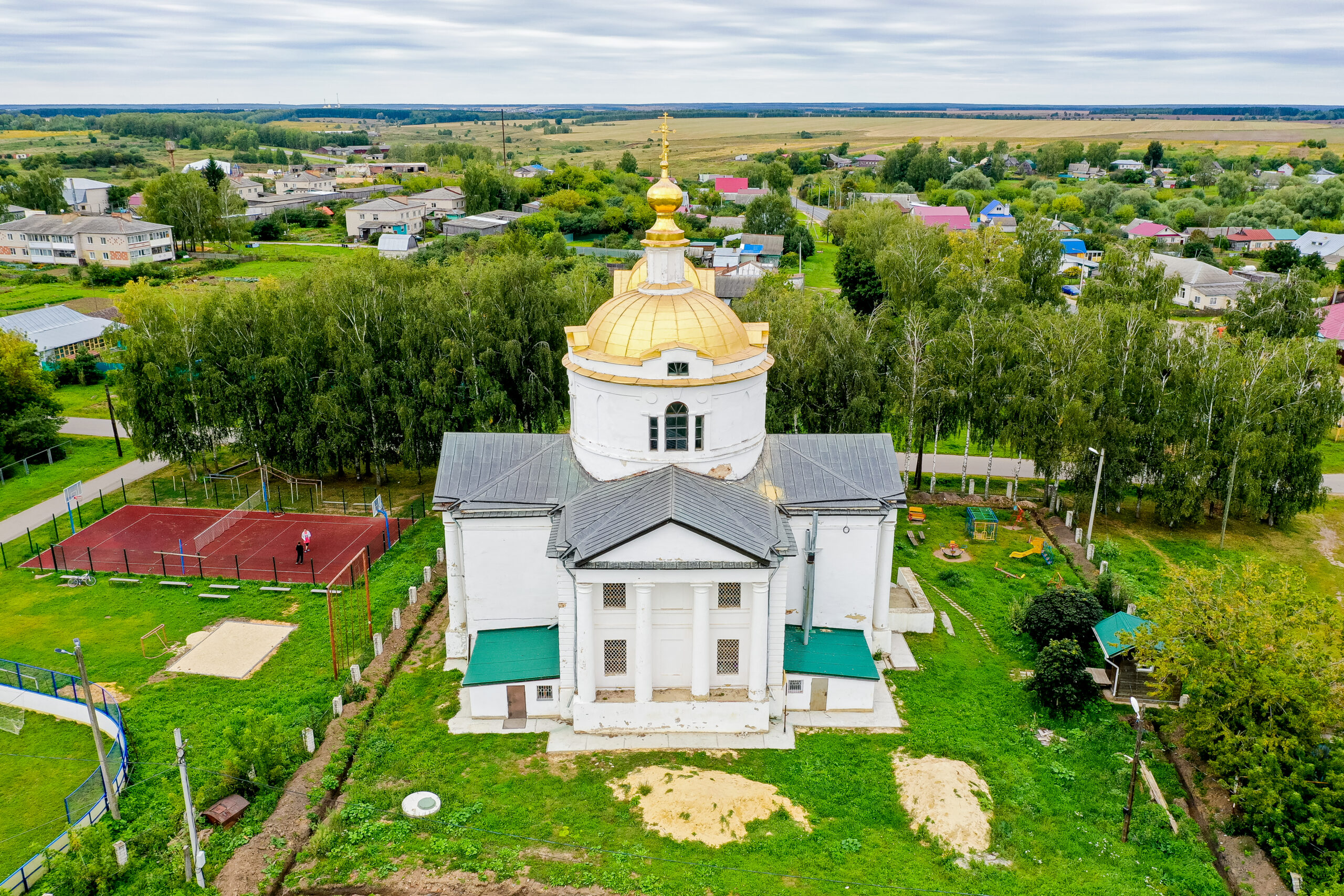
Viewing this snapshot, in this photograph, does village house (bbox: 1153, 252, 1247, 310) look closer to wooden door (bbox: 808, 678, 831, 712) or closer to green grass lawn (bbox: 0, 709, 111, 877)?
wooden door (bbox: 808, 678, 831, 712)

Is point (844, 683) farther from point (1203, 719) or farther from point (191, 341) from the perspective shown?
Answer: point (191, 341)

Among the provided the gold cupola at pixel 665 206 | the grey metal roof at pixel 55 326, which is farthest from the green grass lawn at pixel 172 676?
the grey metal roof at pixel 55 326

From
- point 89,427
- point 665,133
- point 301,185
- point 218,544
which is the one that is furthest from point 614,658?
point 301,185

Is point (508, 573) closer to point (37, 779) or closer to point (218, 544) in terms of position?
point (37, 779)

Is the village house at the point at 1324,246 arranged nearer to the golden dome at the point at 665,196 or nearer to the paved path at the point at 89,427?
the golden dome at the point at 665,196

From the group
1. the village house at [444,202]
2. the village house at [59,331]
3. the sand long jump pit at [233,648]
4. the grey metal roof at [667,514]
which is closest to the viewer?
the grey metal roof at [667,514]

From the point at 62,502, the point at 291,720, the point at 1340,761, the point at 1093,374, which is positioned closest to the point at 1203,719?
the point at 1340,761
